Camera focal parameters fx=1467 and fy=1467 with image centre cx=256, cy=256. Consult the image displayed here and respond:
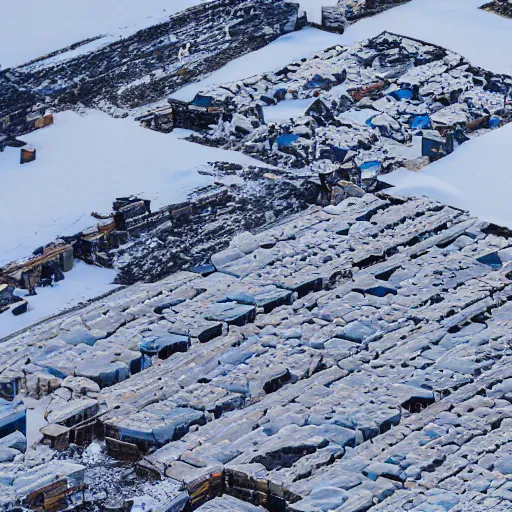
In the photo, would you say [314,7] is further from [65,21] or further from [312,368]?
[312,368]

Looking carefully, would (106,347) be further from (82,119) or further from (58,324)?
(82,119)

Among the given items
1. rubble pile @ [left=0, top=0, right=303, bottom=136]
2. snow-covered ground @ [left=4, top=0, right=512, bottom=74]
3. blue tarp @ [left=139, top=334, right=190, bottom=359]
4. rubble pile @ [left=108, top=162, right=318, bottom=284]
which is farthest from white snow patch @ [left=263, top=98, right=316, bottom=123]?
blue tarp @ [left=139, top=334, right=190, bottom=359]

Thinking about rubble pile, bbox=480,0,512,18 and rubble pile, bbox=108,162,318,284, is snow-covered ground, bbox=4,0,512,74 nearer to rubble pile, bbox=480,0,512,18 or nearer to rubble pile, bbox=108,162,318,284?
rubble pile, bbox=480,0,512,18

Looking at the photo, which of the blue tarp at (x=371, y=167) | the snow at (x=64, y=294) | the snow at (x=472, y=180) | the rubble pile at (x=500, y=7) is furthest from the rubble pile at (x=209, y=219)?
the rubble pile at (x=500, y=7)

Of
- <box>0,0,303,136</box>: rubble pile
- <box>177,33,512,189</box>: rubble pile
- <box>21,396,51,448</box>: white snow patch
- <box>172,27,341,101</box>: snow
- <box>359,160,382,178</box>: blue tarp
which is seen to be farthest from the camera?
<box>172,27,341,101</box>: snow

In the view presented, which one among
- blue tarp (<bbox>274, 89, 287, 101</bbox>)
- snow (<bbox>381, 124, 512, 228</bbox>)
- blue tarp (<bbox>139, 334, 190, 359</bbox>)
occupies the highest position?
blue tarp (<bbox>139, 334, 190, 359</bbox>)

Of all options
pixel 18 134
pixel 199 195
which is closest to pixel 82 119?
pixel 18 134
